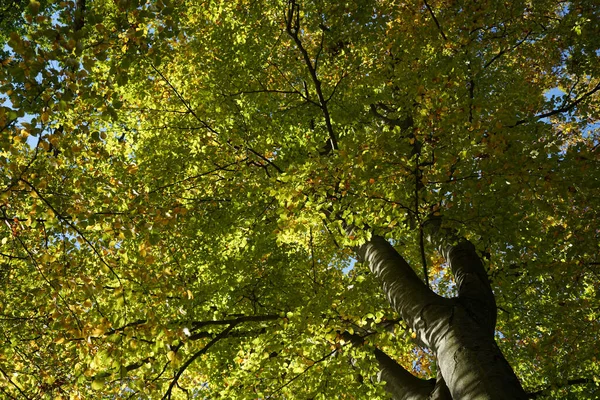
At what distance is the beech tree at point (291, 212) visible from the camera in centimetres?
427

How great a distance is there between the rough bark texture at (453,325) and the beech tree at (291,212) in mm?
28

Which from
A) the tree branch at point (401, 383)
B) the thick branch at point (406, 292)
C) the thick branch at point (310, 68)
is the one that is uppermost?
the thick branch at point (310, 68)

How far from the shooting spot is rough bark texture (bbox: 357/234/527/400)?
3.70 metres

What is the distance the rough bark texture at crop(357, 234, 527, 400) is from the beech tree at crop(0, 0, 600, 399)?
28 mm

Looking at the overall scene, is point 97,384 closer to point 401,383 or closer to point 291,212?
point 291,212

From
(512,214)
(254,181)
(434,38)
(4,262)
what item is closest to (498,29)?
(434,38)

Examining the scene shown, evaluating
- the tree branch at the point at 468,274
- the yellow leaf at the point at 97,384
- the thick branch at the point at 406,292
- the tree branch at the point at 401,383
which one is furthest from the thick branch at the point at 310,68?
the yellow leaf at the point at 97,384

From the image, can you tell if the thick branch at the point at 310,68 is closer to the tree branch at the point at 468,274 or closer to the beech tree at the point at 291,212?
the beech tree at the point at 291,212

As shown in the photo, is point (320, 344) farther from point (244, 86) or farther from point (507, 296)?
point (244, 86)

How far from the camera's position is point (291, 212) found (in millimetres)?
5211

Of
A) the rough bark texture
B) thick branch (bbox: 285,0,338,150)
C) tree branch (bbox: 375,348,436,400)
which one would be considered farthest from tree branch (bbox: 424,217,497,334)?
thick branch (bbox: 285,0,338,150)

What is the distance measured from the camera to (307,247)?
10.8 m

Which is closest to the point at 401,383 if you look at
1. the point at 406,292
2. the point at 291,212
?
the point at 406,292

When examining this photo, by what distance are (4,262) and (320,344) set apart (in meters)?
5.94
